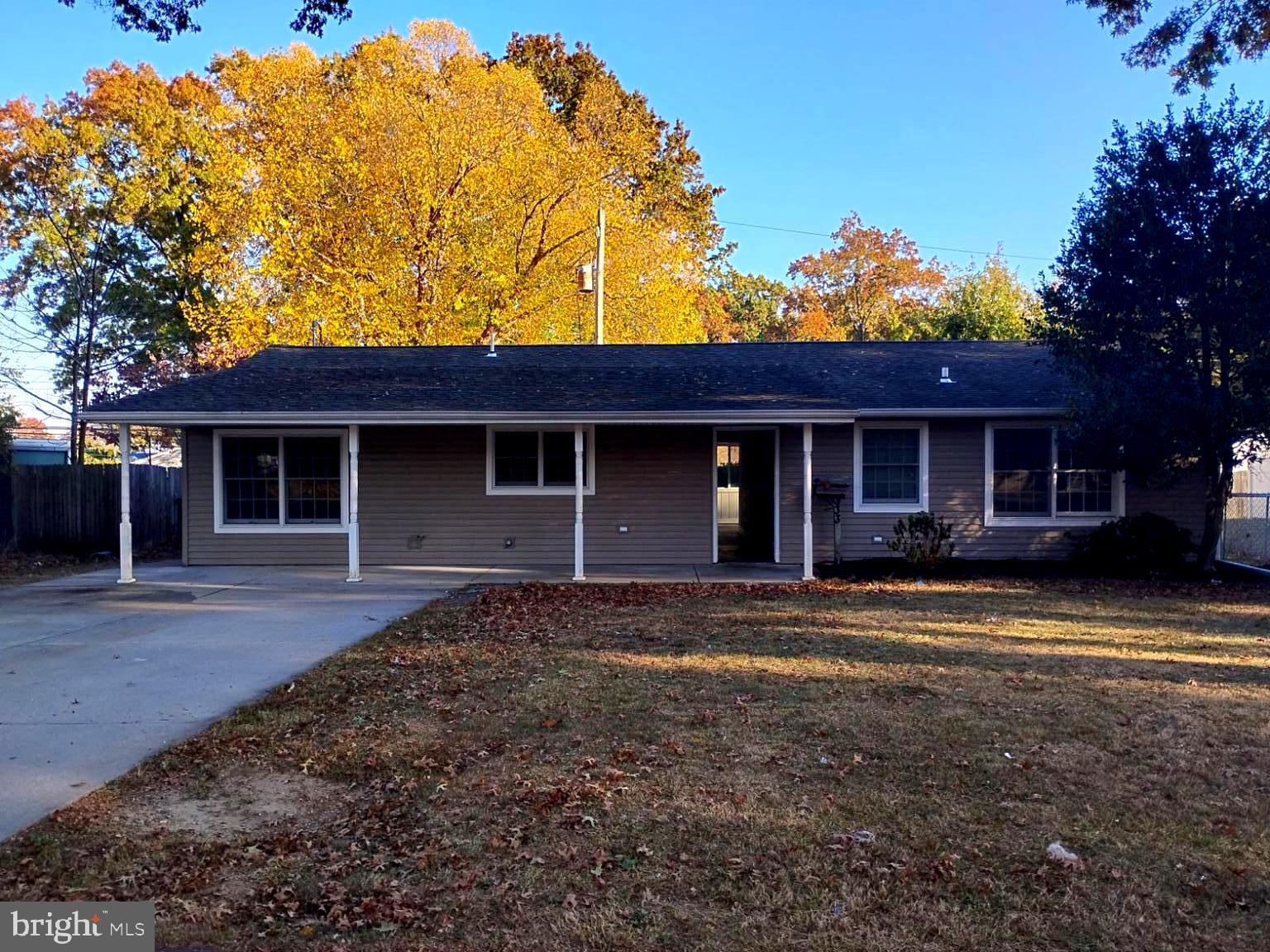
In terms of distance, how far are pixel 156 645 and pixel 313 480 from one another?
6.48 metres

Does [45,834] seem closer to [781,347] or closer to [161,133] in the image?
[781,347]

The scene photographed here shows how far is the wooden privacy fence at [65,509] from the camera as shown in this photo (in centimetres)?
1689

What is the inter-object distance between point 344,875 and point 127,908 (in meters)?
0.77

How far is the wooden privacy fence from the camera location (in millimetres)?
16891

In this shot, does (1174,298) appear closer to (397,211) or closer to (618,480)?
(618,480)

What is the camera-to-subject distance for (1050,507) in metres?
14.5

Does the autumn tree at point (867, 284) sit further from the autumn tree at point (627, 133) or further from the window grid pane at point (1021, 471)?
the window grid pane at point (1021, 471)

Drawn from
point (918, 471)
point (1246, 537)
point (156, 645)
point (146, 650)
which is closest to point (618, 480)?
point (918, 471)

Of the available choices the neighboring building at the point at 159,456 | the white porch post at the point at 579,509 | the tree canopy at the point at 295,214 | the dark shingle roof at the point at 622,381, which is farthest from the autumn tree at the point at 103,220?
the white porch post at the point at 579,509

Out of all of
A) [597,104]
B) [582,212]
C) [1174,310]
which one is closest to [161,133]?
[582,212]

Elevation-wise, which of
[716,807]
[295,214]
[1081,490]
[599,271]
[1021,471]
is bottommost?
[716,807]

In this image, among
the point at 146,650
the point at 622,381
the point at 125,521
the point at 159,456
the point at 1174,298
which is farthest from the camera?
the point at 159,456

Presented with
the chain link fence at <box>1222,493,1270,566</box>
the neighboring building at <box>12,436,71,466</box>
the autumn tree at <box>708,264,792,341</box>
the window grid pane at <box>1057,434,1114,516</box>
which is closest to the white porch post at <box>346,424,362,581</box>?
the window grid pane at <box>1057,434,1114,516</box>

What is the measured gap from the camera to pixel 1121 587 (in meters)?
12.3
